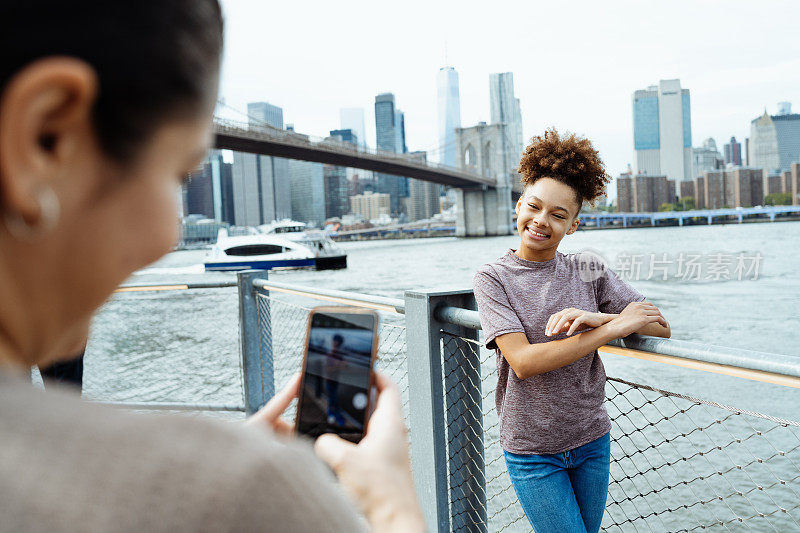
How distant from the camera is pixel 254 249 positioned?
90.3 feet

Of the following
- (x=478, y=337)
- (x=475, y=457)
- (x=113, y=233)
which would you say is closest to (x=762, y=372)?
(x=478, y=337)

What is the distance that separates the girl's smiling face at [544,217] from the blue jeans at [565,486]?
1.50 ft

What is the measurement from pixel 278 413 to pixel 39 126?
14.0 inches

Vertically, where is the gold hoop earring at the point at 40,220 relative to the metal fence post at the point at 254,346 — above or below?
above

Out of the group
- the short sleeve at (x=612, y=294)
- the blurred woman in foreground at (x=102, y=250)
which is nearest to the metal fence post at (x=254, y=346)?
the short sleeve at (x=612, y=294)

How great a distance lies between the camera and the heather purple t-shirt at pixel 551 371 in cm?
158

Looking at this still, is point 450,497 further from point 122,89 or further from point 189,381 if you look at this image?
point 189,381

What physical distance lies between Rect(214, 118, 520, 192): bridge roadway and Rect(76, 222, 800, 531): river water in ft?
14.0

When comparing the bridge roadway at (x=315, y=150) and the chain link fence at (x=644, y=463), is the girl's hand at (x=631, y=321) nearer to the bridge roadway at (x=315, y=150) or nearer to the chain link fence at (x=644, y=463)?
the chain link fence at (x=644, y=463)

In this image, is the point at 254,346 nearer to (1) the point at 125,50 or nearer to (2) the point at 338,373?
(2) the point at 338,373

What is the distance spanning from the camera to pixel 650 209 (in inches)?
2047

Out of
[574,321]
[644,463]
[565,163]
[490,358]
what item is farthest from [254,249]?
[574,321]

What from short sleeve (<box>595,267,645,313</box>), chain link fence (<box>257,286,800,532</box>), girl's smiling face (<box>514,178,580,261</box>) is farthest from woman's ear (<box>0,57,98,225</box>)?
short sleeve (<box>595,267,645,313</box>)

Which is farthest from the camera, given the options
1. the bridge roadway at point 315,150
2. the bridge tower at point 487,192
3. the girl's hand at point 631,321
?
the bridge tower at point 487,192
